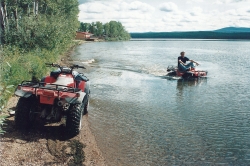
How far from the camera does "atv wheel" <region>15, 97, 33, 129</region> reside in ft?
25.3

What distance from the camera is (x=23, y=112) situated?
7719 millimetres

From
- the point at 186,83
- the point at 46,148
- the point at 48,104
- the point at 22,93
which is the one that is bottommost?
the point at 46,148

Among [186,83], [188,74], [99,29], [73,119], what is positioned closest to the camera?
[73,119]

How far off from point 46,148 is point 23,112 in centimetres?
130

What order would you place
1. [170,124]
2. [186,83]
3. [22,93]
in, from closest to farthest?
[22,93] → [170,124] → [186,83]

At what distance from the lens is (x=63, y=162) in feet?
21.5

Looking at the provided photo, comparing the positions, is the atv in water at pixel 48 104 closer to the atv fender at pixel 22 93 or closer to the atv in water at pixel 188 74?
the atv fender at pixel 22 93

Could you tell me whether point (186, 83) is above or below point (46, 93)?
below

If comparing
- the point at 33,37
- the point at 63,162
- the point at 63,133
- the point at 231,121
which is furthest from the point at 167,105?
the point at 33,37

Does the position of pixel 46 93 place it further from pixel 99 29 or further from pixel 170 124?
pixel 99 29

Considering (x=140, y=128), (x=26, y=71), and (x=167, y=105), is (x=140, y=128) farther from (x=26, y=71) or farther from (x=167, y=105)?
(x=26, y=71)

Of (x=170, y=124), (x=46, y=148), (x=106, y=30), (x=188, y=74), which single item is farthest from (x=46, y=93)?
(x=106, y=30)

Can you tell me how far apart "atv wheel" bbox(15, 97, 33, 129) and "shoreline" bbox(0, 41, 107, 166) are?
0.28 meters

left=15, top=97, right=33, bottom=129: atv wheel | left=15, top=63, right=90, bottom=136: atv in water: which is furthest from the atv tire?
left=15, top=97, right=33, bottom=129: atv wheel
